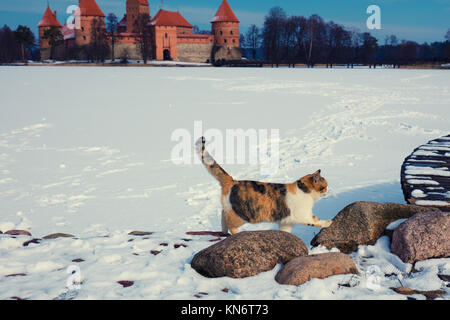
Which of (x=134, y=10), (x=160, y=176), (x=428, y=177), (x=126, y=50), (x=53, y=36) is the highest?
(x=134, y=10)

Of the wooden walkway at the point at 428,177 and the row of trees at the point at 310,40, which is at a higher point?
the row of trees at the point at 310,40

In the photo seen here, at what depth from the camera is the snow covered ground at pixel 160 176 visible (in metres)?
3.21

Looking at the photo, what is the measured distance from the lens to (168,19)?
72438mm

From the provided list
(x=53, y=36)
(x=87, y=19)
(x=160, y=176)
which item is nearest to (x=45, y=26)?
(x=53, y=36)

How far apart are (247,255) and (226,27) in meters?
74.1

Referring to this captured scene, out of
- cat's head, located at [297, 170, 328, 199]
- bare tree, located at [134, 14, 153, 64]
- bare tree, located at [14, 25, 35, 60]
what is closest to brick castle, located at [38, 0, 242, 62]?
bare tree, located at [134, 14, 153, 64]

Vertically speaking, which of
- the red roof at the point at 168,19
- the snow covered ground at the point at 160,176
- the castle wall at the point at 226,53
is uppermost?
the red roof at the point at 168,19

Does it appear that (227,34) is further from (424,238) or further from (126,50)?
(424,238)

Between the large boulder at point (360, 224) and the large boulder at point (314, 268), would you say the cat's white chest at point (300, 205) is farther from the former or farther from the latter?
the large boulder at point (314, 268)

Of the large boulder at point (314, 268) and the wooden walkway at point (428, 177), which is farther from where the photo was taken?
the wooden walkway at point (428, 177)

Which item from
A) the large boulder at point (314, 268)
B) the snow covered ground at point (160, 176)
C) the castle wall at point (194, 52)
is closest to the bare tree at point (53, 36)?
the castle wall at point (194, 52)

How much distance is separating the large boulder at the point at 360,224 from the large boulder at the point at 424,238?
0.33 metres
